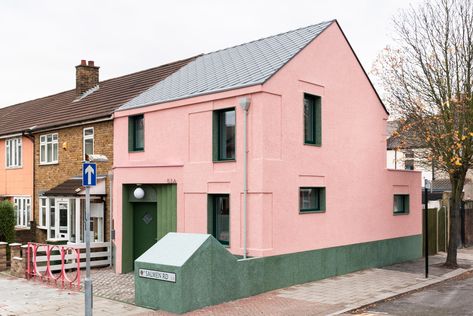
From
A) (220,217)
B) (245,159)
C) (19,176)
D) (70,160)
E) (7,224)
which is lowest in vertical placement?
(7,224)

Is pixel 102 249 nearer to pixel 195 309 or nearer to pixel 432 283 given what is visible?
pixel 195 309

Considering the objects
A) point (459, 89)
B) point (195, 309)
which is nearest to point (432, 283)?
point (459, 89)

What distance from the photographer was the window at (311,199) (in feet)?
50.0

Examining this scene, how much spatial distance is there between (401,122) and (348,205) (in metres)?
3.49

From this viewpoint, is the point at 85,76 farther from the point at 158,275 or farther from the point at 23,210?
the point at 158,275

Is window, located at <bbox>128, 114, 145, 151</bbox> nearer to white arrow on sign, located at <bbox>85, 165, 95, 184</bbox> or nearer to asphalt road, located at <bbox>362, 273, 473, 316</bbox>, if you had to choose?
white arrow on sign, located at <bbox>85, 165, 95, 184</bbox>

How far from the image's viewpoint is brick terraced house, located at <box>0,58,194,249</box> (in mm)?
19391

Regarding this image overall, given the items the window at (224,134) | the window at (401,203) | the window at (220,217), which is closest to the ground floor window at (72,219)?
the window at (220,217)

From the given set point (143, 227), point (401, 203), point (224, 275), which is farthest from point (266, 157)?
point (401, 203)

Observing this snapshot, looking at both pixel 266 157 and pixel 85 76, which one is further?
pixel 85 76

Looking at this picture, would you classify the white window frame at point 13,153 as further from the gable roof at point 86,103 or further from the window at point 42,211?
the window at point 42,211

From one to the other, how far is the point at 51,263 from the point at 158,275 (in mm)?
6576

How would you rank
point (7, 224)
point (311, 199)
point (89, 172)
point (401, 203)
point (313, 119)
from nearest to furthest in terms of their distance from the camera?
point (89, 172)
point (311, 199)
point (313, 119)
point (401, 203)
point (7, 224)

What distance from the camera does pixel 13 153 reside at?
2666 cm
